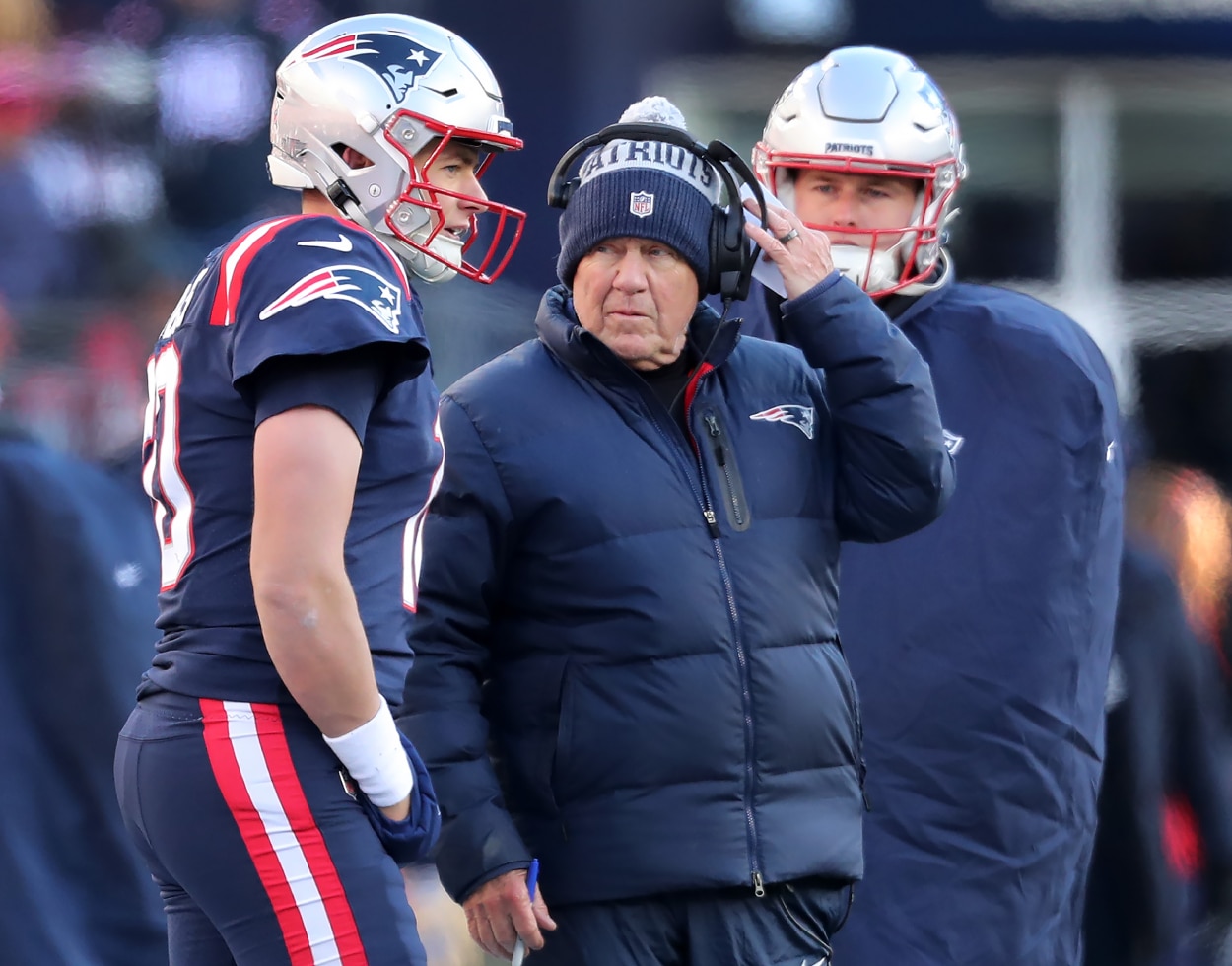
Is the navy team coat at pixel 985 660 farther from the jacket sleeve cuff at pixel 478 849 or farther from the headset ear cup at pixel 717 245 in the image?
the jacket sleeve cuff at pixel 478 849

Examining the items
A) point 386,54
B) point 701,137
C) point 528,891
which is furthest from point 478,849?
point 701,137

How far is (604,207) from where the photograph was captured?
2.56 metres

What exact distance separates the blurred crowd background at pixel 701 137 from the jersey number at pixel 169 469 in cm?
161

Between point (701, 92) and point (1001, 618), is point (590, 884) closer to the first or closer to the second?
point (1001, 618)

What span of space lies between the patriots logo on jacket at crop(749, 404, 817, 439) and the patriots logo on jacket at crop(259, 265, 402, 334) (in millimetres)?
655

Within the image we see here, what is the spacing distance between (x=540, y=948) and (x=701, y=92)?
90.4 inches

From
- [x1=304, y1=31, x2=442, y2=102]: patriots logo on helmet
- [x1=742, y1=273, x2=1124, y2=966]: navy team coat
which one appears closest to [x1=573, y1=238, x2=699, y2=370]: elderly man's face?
[x1=304, y1=31, x2=442, y2=102]: patriots logo on helmet

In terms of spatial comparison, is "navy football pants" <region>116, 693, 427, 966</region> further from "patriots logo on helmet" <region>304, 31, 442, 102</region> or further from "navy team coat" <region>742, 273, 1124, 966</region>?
"navy team coat" <region>742, 273, 1124, 966</region>

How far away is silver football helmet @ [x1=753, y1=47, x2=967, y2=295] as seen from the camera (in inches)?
127

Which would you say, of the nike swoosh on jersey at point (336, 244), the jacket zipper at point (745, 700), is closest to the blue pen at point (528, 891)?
the jacket zipper at point (745, 700)

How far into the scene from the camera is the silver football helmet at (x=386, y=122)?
234cm

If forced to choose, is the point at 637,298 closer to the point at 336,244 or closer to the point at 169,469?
the point at 336,244

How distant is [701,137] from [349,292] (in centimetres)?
228

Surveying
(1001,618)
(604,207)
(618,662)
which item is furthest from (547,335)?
(1001,618)
